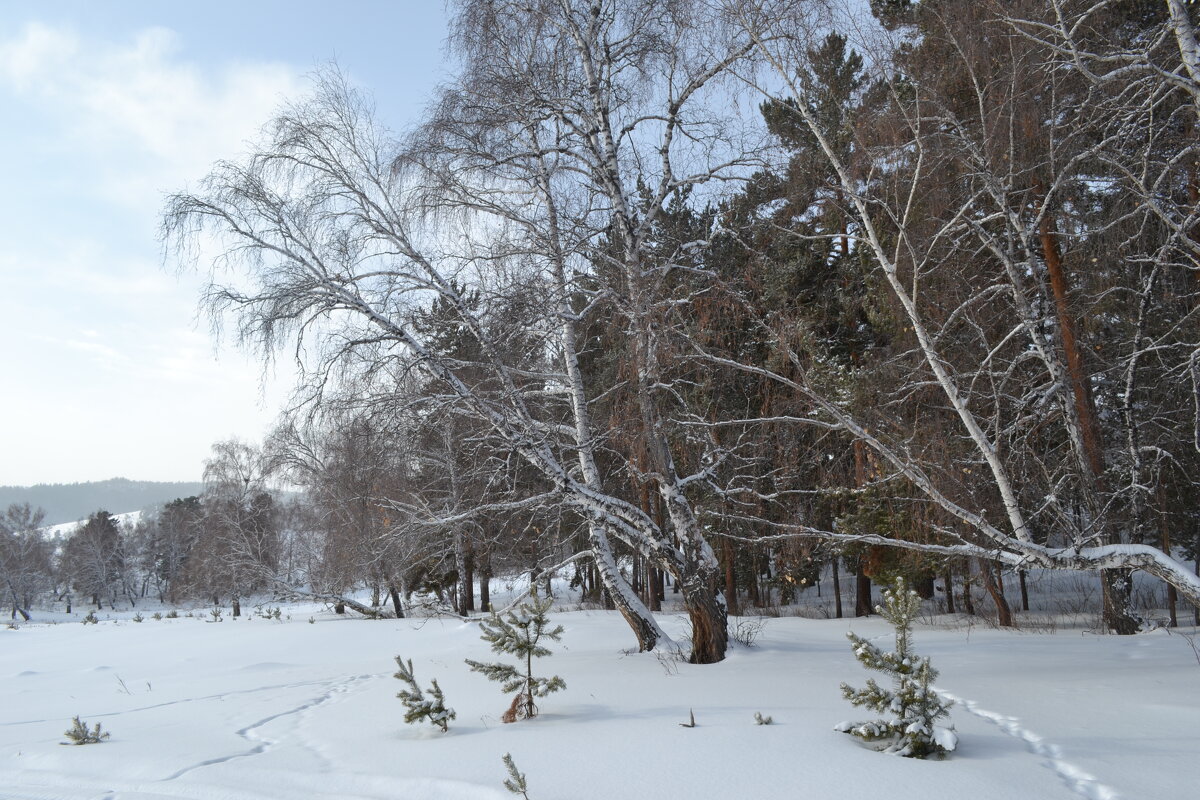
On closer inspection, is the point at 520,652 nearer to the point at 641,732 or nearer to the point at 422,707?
the point at 422,707

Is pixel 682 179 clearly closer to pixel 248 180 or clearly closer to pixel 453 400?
pixel 453 400

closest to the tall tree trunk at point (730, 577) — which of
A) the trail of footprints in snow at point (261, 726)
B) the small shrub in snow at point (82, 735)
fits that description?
the trail of footprints in snow at point (261, 726)

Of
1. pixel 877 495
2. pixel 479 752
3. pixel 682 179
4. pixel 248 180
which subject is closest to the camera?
pixel 479 752

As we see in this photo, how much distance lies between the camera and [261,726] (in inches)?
235

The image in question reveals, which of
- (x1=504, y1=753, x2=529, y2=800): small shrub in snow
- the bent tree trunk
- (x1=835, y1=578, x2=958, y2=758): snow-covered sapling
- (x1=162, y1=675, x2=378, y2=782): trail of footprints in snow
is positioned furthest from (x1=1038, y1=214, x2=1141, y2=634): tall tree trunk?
(x1=162, y1=675, x2=378, y2=782): trail of footprints in snow

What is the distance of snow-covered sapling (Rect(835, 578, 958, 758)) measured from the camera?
12.8 ft

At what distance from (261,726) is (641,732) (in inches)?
137

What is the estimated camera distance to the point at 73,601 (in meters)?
61.8

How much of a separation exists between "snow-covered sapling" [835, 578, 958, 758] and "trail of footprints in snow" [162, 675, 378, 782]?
4.16m

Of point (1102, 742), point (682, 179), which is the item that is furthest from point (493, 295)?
point (1102, 742)

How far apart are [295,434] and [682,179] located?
5.02 metres

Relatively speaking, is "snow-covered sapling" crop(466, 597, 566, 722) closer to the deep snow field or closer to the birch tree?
the deep snow field

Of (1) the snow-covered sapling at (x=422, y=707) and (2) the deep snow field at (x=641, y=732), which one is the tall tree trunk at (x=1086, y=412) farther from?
(1) the snow-covered sapling at (x=422, y=707)

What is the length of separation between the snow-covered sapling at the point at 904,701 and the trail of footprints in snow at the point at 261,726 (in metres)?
4.16
